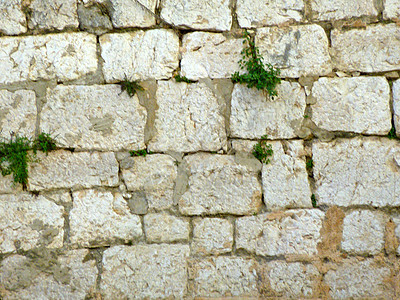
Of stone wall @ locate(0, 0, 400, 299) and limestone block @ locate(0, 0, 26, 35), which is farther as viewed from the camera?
limestone block @ locate(0, 0, 26, 35)

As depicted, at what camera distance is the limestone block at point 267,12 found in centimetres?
287

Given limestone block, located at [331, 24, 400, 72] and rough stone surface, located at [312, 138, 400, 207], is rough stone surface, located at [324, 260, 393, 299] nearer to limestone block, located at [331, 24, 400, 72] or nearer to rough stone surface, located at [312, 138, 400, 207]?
rough stone surface, located at [312, 138, 400, 207]

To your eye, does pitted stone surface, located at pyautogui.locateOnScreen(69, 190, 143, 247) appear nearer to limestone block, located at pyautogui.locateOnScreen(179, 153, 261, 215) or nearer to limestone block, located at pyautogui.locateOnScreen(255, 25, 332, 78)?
limestone block, located at pyautogui.locateOnScreen(179, 153, 261, 215)

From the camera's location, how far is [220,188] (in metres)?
2.87

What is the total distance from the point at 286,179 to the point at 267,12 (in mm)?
1332

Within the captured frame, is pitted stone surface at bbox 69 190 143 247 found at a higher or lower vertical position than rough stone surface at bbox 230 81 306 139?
lower

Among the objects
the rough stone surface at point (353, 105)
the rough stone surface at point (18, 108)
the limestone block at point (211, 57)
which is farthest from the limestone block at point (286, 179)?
the rough stone surface at point (18, 108)

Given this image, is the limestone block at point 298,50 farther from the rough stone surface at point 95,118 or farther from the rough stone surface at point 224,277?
the rough stone surface at point 224,277

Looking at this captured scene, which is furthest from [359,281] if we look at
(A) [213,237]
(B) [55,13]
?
(B) [55,13]

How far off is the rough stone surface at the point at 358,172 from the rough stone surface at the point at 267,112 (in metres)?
0.29

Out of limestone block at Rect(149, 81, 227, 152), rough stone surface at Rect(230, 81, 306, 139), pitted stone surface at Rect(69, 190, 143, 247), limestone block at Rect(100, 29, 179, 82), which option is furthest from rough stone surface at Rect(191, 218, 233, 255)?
limestone block at Rect(100, 29, 179, 82)

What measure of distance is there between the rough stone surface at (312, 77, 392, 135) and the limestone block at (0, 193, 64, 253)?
7.27 ft

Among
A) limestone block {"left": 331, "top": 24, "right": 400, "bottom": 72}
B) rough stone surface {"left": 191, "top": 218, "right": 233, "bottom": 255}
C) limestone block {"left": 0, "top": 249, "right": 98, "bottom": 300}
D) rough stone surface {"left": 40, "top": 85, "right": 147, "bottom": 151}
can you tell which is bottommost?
limestone block {"left": 0, "top": 249, "right": 98, "bottom": 300}

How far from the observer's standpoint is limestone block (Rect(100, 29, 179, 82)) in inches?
114
